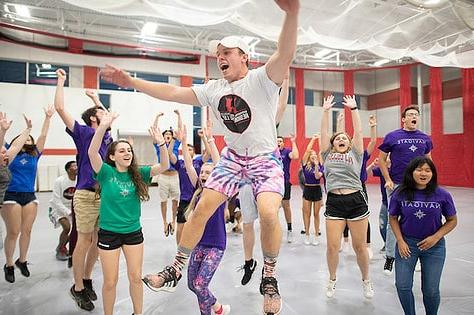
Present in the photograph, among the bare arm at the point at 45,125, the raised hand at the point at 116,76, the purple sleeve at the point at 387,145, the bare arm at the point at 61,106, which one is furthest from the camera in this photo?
the purple sleeve at the point at 387,145

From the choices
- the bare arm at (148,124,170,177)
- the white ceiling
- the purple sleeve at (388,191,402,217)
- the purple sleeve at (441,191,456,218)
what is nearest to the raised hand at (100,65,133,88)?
the bare arm at (148,124,170,177)

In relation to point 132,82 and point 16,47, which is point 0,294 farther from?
point 16,47

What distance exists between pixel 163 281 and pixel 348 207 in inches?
81.3

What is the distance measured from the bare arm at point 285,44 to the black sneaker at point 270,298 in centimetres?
124

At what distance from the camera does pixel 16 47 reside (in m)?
12.9

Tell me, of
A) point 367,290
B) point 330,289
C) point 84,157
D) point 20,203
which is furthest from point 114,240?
point 367,290

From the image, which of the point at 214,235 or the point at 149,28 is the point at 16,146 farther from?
the point at 149,28

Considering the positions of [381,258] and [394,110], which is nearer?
[381,258]

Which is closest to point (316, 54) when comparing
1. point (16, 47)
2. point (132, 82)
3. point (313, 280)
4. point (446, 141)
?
point (446, 141)

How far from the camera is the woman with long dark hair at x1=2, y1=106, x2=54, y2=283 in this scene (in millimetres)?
3893

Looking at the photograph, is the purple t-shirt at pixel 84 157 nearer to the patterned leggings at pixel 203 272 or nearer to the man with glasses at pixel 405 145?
the patterned leggings at pixel 203 272

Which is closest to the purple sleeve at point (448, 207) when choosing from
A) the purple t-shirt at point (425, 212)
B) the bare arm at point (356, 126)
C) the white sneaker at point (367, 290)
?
the purple t-shirt at point (425, 212)

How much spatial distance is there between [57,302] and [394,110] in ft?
59.6

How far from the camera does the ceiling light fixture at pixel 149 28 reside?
1291cm
